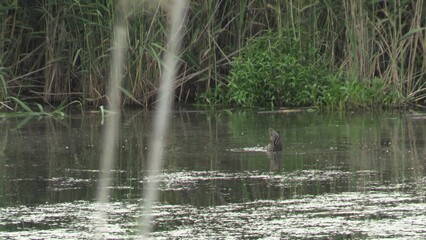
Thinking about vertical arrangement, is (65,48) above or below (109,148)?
above

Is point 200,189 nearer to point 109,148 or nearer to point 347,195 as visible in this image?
point 347,195

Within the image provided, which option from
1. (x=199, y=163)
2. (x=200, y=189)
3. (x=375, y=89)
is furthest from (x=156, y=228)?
(x=375, y=89)

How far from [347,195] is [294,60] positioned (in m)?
5.44

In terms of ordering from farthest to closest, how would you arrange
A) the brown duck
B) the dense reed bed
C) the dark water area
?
the dense reed bed, the brown duck, the dark water area

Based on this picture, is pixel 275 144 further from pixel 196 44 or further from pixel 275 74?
pixel 196 44

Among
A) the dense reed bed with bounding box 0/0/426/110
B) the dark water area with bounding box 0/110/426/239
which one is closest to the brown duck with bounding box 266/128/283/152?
the dark water area with bounding box 0/110/426/239

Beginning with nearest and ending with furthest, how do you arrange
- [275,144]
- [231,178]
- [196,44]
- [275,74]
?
1. [231,178]
2. [275,144]
3. [275,74]
4. [196,44]

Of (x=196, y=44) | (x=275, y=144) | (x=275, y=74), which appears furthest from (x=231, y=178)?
(x=196, y=44)

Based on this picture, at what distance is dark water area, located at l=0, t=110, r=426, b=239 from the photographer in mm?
4938

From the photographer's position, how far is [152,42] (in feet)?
36.3

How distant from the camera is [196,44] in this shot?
462 inches

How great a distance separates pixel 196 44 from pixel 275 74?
1.00 metres

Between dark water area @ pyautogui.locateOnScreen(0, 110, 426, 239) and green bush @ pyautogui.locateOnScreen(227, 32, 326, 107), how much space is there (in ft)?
2.77

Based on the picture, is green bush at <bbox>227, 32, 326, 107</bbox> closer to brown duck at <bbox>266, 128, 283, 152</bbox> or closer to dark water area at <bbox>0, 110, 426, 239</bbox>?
dark water area at <bbox>0, 110, 426, 239</bbox>
